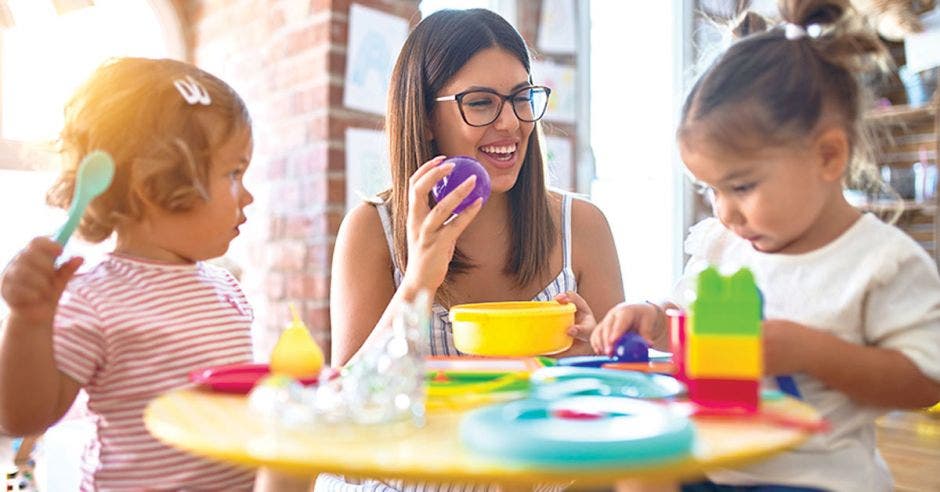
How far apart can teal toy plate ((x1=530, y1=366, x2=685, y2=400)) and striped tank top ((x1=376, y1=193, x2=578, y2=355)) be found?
0.47 metres

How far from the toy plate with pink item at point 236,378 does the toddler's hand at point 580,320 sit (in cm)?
34

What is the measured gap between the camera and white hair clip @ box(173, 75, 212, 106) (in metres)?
0.94

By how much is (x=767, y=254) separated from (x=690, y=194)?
2591 millimetres

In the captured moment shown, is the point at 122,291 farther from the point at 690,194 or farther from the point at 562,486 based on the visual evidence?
the point at 690,194

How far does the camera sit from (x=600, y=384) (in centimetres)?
67

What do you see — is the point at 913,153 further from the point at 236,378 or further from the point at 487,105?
the point at 236,378

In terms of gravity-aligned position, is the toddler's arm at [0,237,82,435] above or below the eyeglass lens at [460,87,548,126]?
below

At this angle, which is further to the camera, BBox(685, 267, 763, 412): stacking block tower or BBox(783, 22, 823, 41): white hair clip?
BBox(783, 22, 823, 41): white hair clip

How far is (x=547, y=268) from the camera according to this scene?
4.42 feet

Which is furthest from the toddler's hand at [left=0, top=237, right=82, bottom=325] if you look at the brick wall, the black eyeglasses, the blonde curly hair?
the brick wall

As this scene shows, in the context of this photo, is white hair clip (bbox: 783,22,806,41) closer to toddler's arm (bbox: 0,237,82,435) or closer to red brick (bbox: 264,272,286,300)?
toddler's arm (bbox: 0,237,82,435)

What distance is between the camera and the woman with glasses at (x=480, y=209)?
125 cm

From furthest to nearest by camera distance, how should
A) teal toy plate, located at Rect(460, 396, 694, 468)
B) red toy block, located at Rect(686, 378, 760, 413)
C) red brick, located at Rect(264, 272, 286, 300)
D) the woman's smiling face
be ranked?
1. red brick, located at Rect(264, 272, 286, 300)
2. the woman's smiling face
3. red toy block, located at Rect(686, 378, 760, 413)
4. teal toy plate, located at Rect(460, 396, 694, 468)

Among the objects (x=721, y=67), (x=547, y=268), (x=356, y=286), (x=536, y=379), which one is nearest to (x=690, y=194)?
(x=547, y=268)
